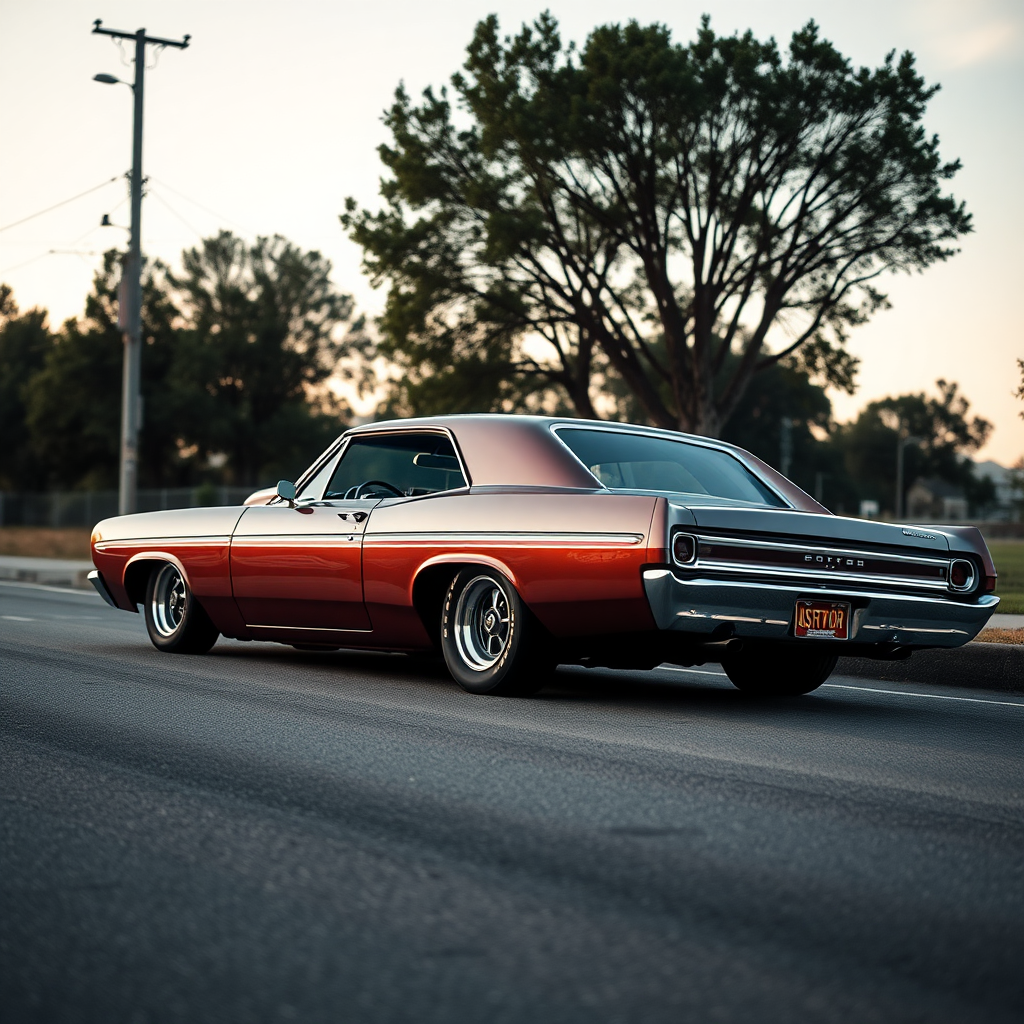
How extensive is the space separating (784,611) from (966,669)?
3201mm

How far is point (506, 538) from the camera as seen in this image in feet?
23.6

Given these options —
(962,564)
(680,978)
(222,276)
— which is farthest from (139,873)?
(222,276)

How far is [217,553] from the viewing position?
9.09 meters

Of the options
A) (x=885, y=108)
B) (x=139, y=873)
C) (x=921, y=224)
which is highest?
(x=885, y=108)

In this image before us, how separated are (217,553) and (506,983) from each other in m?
6.50

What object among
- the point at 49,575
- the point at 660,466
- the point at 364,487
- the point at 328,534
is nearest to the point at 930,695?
the point at 660,466

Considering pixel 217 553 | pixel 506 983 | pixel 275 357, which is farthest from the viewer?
pixel 275 357

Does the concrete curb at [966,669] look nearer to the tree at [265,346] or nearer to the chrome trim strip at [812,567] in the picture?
the chrome trim strip at [812,567]

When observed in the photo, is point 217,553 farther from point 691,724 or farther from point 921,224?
point 921,224

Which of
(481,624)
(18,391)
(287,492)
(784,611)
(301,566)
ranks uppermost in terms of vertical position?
(18,391)

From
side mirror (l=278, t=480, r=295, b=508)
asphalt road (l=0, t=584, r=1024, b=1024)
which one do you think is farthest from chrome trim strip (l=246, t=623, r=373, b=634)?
asphalt road (l=0, t=584, r=1024, b=1024)

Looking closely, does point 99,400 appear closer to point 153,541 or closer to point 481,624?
point 153,541

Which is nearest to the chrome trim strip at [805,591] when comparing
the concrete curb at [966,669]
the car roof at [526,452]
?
the car roof at [526,452]

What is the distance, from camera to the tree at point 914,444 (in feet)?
438
